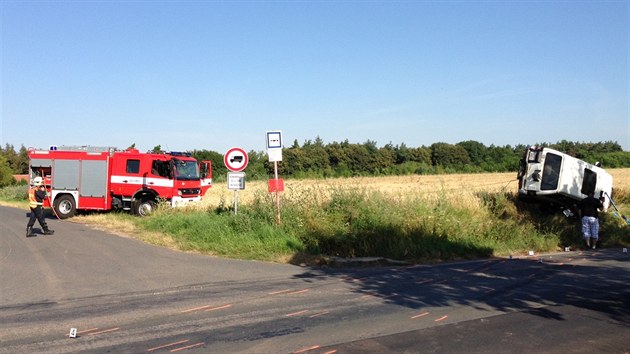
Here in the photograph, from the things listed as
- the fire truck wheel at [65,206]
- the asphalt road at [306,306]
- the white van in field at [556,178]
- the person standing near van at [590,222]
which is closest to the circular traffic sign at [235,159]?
the asphalt road at [306,306]

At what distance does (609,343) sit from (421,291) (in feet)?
10.0

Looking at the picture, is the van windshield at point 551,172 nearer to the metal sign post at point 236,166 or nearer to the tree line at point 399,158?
the metal sign post at point 236,166

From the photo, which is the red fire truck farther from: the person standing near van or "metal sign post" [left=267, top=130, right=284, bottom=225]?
the person standing near van

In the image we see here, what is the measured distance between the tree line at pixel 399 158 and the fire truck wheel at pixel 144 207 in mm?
35933

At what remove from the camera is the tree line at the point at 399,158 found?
2581 inches

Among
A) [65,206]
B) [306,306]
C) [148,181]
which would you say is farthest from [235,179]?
[65,206]

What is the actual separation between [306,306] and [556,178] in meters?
12.1

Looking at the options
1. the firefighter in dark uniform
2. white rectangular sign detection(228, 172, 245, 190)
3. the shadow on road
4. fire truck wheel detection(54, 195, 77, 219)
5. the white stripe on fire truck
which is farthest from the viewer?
fire truck wheel detection(54, 195, 77, 219)

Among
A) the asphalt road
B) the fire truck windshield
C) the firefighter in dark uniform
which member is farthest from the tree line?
the asphalt road

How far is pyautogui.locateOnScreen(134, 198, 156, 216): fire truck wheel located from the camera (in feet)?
71.4

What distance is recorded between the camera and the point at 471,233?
14367 millimetres

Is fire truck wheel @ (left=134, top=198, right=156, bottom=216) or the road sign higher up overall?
the road sign

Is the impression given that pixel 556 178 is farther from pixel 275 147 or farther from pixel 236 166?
pixel 236 166

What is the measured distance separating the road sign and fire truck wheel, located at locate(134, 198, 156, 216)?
947cm
